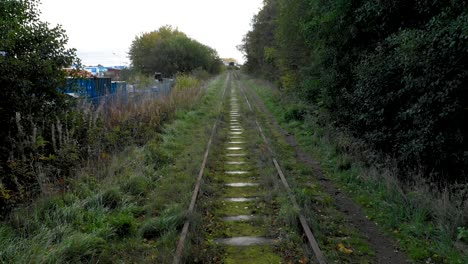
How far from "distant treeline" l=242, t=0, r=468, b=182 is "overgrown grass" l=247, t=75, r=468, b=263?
48 centimetres

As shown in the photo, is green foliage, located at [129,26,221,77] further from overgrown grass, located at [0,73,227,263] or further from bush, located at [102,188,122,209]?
bush, located at [102,188,122,209]

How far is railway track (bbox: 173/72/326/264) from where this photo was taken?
514 cm

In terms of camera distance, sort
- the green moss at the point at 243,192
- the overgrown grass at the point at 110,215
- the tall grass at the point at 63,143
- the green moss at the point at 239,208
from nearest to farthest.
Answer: the overgrown grass at the point at 110,215 < the tall grass at the point at 63,143 < the green moss at the point at 239,208 < the green moss at the point at 243,192

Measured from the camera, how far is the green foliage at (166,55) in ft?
176

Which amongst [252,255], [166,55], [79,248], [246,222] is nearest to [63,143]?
[79,248]

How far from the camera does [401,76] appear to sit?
8102mm

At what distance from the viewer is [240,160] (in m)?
10.5

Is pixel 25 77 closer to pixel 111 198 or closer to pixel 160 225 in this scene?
pixel 111 198

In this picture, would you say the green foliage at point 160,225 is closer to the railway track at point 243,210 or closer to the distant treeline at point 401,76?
the railway track at point 243,210

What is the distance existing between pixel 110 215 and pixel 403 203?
496 centimetres

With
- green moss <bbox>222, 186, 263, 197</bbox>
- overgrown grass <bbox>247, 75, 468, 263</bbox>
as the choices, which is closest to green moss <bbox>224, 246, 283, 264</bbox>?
overgrown grass <bbox>247, 75, 468, 263</bbox>

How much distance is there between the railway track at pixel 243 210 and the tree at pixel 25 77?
3.12 metres

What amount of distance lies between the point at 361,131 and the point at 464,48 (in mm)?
4514

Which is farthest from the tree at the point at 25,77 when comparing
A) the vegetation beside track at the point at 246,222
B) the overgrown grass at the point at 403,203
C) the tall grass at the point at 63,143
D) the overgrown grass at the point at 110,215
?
the overgrown grass at the point at 403,203
